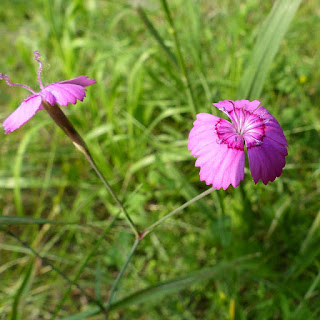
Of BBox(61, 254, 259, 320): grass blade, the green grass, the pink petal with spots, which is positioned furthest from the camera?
the green grass

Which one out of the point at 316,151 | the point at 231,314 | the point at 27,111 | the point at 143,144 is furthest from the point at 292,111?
the point at 27,111

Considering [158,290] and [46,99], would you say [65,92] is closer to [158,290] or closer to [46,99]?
[46,99]

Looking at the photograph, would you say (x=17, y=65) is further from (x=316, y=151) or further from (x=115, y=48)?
(x=316, y=151)

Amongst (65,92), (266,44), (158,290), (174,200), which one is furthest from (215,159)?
(174,200)

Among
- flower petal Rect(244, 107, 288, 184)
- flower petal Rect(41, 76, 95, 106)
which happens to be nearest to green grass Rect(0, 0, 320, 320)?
flower petal Rect(41, 76, 95, 106)

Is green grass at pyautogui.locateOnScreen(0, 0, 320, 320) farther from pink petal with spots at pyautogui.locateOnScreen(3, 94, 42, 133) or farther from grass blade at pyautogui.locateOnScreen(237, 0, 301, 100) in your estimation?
pink petal with spots at pyautogui.locateOnScreen(3, 94, 42, 133)

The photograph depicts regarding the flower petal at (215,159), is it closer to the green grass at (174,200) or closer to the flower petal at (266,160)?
the flower petal at (266,160)
